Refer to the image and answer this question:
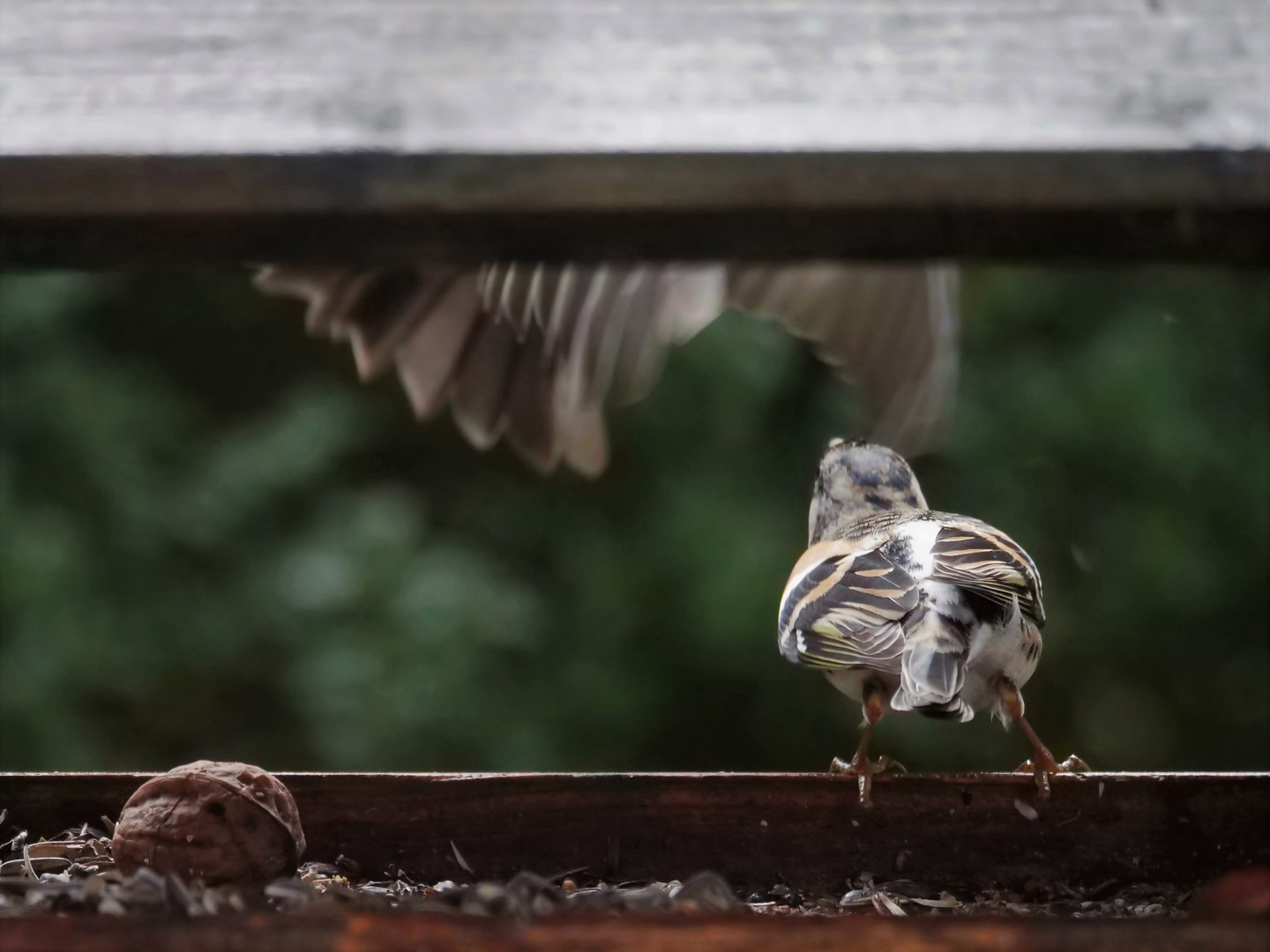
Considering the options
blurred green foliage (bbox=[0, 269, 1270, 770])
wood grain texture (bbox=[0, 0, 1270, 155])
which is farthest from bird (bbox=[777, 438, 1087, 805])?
blurred green foliage (bbox=[0, 269, 1270, 770])

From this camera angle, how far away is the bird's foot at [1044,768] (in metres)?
1.21

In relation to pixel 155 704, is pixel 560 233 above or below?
above

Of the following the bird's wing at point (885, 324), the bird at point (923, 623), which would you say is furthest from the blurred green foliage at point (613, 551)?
the bird at point (923, 623)

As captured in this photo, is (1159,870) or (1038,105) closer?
(1038,105)

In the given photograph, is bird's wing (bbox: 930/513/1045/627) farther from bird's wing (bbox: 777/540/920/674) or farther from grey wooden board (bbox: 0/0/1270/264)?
grey wooden board (bbox: 0/0/1270/264)

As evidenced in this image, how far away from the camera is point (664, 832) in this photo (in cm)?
120

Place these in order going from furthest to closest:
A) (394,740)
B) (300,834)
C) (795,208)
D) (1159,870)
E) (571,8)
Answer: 1. (394,740)
2. (1159,870)
3. (300,834)
4. (571,8)
5. (795,208)

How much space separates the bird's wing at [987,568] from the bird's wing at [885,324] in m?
0.69

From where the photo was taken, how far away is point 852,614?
5.02 feet

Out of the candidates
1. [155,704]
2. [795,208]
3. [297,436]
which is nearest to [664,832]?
[795,208]

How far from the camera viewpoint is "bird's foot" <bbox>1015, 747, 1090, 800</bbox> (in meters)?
1.21

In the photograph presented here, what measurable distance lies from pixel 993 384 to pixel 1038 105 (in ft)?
8.09

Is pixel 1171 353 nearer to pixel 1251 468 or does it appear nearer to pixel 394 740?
pixel 1251 468

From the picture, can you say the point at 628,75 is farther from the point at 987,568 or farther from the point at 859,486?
the point at 859,486
